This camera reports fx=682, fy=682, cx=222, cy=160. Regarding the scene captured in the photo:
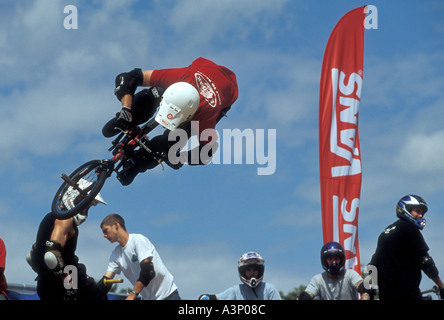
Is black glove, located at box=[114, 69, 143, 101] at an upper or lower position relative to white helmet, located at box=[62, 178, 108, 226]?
upper

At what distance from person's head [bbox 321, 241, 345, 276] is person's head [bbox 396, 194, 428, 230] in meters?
1.25

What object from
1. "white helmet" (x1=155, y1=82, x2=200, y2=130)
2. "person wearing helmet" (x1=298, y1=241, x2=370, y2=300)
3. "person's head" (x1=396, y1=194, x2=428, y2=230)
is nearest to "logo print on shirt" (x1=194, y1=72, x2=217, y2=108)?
"white helmet" (x1=155, y1=82, x2=200, y2=130)

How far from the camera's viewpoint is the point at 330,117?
595 inches

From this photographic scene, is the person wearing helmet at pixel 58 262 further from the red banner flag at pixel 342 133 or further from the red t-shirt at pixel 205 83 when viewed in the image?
the red banner flag at pixel 342 133

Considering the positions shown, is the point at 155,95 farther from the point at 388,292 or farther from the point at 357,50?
the point at 357,50

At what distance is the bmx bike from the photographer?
10.8 meters

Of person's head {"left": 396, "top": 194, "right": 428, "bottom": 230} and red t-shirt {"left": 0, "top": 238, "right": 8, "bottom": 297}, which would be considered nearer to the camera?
red t-shirt {"left": 0, "top": 238, "right": 8, "bottom": 297}

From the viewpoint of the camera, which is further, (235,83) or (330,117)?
(330,117)

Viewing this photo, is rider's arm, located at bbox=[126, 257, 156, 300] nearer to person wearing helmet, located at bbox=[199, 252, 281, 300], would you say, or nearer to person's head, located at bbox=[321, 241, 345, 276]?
person wearing helmet, located at bbox=[199, 252, 281, 300]

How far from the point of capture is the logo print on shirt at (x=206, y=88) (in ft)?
37.4

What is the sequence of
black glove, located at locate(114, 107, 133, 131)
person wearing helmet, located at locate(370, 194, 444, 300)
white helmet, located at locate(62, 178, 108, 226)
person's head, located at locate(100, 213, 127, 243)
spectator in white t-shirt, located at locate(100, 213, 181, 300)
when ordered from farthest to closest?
black glove, located at locate(114, 107, 133, 131) → white helmet, located at locate(62, 178, 108, 226) → person's head, located at locate(100, 213, 127, 243) → spectator in white t-shirt, located at locate(100, 213, 181, 300) → person wearing helmet, located at locate(370, 194, 444, 300)

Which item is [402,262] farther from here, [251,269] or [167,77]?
[167,77]
